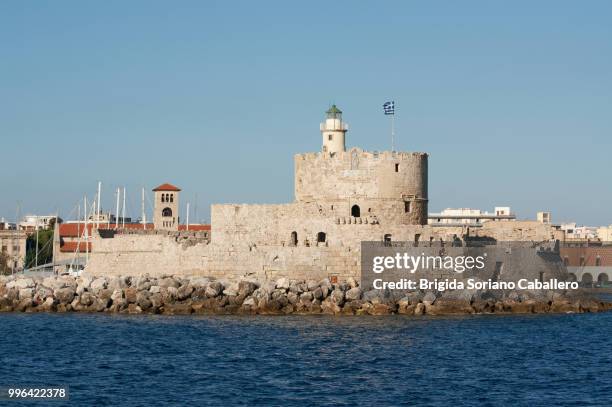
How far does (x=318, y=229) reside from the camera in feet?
115

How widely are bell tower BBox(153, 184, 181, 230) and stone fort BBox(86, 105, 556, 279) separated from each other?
1667cm

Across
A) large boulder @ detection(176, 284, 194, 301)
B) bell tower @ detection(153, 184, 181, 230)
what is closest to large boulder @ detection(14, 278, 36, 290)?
large boulder @ detection(176, 284, 194, 301)

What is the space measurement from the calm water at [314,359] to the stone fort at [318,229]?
318 centimetres

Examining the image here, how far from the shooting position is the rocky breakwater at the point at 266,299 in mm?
32062

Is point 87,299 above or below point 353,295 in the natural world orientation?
below

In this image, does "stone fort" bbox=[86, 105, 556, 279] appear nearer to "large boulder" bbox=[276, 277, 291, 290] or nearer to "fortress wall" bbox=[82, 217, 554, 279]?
"fortress wall" bbox=[82, 217, 554, 279]

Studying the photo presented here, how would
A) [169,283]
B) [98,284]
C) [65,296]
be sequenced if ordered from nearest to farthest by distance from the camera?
1. [169,283]
2. [65,296]
3. [98,284]

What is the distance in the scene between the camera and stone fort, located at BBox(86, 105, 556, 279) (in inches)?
1340

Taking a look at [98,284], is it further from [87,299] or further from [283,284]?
[283,284]

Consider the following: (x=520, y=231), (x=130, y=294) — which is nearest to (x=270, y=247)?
(x=130, y=294)

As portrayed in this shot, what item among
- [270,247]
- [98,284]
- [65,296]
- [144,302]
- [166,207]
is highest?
[166,207]

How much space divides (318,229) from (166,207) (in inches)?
861

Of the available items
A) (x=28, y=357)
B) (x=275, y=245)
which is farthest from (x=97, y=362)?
(x=275, y=245)

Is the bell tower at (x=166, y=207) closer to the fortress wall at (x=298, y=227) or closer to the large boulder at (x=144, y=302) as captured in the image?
the fortress wall at (x=298, y=227)
